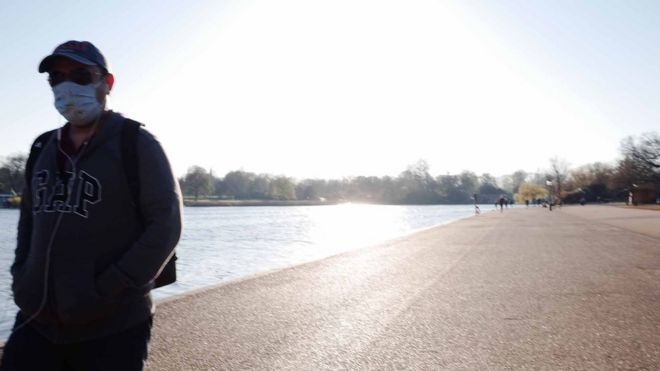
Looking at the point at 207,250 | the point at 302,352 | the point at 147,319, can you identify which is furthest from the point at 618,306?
the point at 207,250

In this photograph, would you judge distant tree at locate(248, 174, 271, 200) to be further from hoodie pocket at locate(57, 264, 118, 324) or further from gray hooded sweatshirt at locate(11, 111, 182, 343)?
hoodie pocket at locate(57, 264, 118, 324)

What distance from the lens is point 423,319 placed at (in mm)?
6258

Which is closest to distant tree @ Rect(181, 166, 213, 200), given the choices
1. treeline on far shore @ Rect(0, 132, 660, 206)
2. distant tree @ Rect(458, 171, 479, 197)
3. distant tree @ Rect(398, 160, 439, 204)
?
treeline on far shore @ Rect(0, 132, 660, 206)

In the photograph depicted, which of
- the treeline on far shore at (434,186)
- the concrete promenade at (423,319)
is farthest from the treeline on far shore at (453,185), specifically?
the concrete promenade at (423,319)

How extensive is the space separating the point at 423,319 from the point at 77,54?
196 inches

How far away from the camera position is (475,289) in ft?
27.2

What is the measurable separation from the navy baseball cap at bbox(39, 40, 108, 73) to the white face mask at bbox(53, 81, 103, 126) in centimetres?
11

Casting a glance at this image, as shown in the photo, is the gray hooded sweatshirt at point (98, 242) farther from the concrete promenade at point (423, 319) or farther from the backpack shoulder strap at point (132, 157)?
the concrete promenade at point (423, 319)

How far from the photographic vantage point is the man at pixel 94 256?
210 cm

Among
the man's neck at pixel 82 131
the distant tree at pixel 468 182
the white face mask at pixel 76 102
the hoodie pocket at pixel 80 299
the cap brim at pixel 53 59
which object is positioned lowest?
the hoodie pocket at pixel 80 299

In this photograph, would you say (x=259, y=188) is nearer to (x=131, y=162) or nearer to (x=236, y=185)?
(x=236, y=185)

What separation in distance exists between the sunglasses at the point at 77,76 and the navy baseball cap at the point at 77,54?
0.05 m

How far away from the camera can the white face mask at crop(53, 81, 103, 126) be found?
236 cm

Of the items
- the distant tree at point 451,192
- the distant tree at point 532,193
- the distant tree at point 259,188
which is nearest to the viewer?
the distant tree at point 532,193
